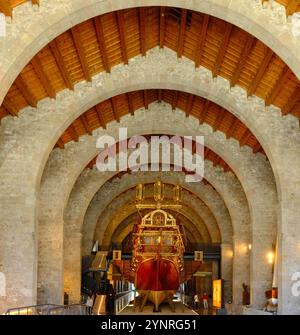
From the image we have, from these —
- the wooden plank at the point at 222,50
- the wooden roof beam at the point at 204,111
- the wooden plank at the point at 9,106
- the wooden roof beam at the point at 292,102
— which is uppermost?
the wooden plank at the point at 222,50

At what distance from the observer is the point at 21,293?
21.6 metres

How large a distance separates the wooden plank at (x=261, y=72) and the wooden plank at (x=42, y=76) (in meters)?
6.65

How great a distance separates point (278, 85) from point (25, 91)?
8.04 meters

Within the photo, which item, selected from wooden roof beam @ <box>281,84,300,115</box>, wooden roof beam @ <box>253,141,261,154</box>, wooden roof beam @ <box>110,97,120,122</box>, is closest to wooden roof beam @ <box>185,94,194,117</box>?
wooden roof beam @ <box>110,97,120,122</box>

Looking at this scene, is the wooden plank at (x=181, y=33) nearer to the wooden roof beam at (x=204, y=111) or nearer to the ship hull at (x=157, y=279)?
the wooden roof beam at (x=204, y=111)

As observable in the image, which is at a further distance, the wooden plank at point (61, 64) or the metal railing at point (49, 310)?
the wooden plank at point (61, 64)

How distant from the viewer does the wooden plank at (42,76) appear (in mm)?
19823

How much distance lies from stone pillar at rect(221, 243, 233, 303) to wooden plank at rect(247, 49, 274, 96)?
17631 millimetres

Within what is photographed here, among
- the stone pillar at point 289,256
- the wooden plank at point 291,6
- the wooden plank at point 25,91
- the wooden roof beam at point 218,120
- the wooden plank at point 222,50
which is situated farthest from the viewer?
the wooden roof beam at point 218,120

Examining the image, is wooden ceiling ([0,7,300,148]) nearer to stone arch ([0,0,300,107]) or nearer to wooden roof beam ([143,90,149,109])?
stone arch ([0,0,300,107])

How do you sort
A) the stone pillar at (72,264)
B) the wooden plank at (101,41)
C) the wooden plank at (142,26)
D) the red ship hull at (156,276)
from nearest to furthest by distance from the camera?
the wooden plank at (101,41) < the wooden plank at (142,26) < the red ship hull at (156,276) < the stone pillar at (72,264)

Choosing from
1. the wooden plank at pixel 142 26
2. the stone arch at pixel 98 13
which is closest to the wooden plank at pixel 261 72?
the stone arch at pixel 98 13

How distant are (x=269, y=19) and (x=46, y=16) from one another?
5.72 meters
